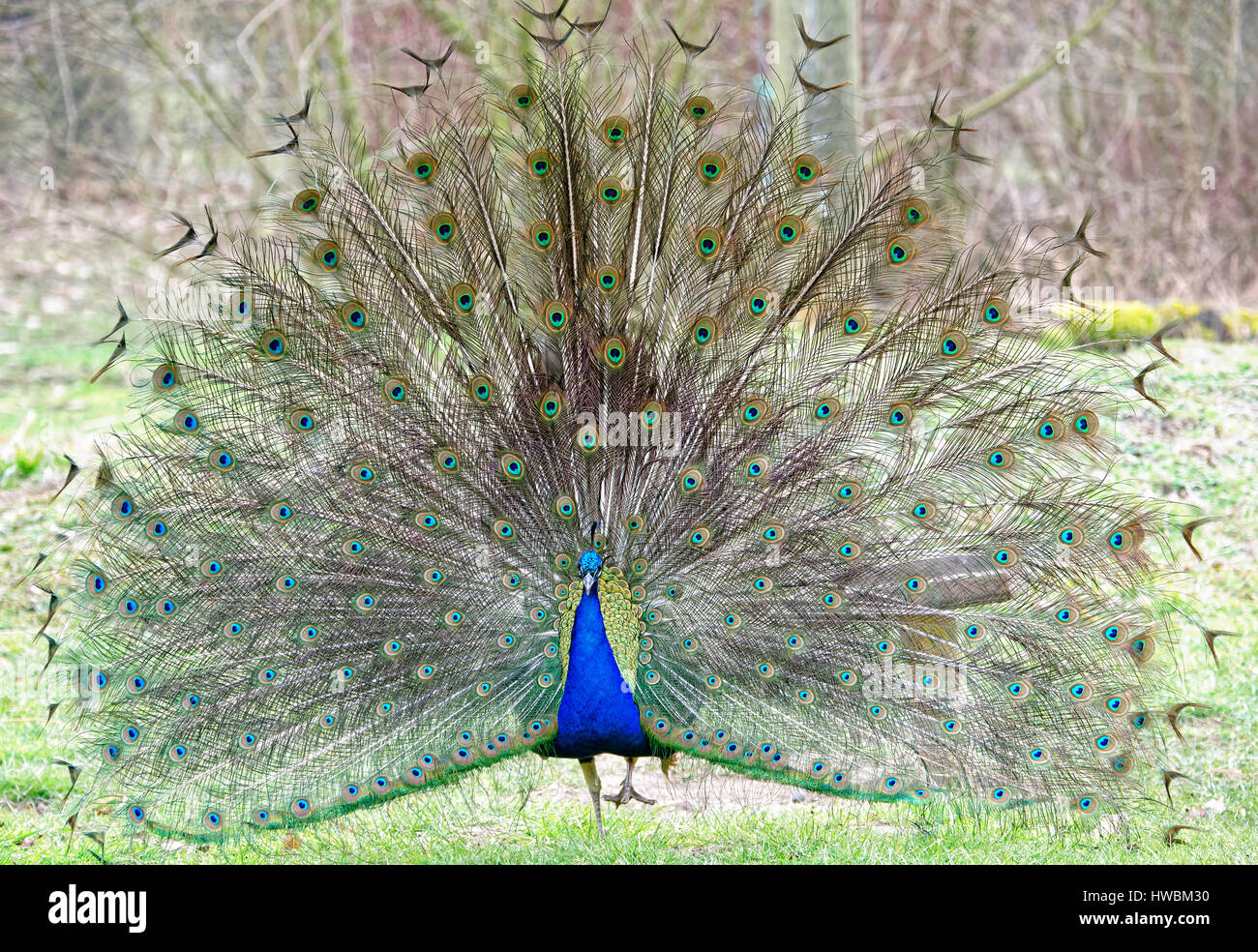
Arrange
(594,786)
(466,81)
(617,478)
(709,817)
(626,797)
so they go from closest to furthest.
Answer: (617,478), (594,786), (626,797), (709,817), (466,81)

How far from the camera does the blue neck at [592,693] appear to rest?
173 inches

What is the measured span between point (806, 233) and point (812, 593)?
1.21 m

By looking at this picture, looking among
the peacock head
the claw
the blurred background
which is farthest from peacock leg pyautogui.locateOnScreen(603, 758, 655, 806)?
the blurred background

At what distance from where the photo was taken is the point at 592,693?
441cm

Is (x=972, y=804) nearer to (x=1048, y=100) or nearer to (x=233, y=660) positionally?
(x=233, y=660)

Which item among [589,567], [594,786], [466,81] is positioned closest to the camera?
[589,567]

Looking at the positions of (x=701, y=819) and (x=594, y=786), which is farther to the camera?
(x=701, y=819)

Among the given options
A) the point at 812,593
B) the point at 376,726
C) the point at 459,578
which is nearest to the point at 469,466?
the point at 459,578

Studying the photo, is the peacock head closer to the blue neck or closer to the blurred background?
the blue neck

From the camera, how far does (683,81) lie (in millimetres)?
4227

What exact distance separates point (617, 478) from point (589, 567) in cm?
35

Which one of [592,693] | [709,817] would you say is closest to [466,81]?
[709,817]

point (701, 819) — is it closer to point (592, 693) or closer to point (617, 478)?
point (592, 693)

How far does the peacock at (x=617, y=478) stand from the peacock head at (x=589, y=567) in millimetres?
14
